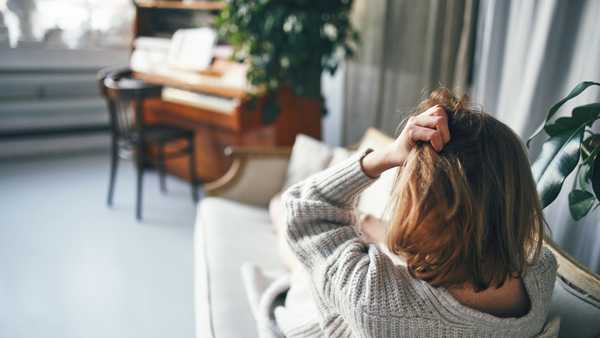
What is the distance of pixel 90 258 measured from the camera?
92.3 inches

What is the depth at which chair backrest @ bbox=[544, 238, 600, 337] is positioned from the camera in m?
0.93

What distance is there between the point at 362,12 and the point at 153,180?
6.34 feet

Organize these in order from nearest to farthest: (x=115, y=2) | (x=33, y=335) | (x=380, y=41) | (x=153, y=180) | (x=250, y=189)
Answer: (x=33, y=335) → (x=250, y=189) → (x=380, y=41) → (x=153, y=180) → (x=115, y=2)

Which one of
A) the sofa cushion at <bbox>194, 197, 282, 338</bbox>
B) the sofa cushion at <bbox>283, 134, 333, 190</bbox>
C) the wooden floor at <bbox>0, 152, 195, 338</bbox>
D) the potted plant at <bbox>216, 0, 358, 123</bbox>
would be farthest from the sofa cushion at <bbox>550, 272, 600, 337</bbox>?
the potted plant at <bbox>216, 0, 358, 123</bbox>

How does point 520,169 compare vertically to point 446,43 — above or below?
below

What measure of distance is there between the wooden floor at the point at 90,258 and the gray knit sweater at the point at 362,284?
1.12 metres

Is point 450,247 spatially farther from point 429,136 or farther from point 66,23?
point 66,23

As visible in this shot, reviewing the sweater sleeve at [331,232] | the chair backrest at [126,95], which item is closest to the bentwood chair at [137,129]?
the chair backrest at [126,95]

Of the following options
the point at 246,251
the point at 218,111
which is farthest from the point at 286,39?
the point at 246,251

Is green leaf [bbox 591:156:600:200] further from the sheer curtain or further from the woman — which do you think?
the sheer curtain

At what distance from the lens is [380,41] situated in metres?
2.61

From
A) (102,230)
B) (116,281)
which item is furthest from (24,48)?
(116,281)

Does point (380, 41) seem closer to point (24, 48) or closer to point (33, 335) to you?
point (33, 335)

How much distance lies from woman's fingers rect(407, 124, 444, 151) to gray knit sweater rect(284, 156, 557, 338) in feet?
0.53
